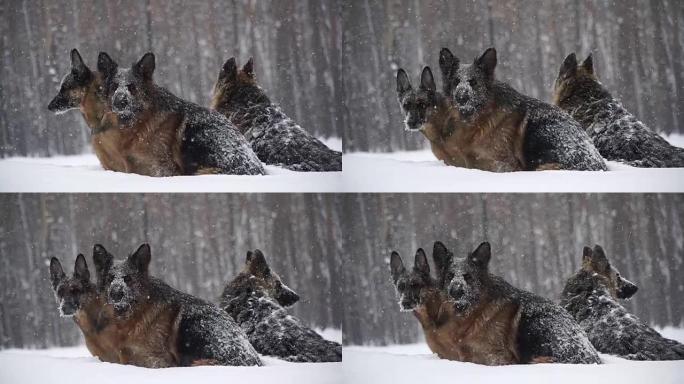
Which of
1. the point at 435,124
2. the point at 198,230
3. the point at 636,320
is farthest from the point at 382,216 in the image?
the point at 636,320

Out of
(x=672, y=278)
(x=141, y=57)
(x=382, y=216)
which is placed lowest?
(x=672, y=278)

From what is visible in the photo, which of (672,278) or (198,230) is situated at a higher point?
(198,230)

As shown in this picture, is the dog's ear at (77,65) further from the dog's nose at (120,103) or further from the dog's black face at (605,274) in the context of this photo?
the dog's black face at (605,274)

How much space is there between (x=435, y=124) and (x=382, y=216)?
0.44 m

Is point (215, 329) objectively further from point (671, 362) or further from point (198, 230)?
point (671, 362)

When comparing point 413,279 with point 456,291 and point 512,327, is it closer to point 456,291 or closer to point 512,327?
point 456,291

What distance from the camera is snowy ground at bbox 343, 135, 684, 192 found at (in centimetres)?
497

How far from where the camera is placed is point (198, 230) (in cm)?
499

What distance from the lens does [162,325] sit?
493cm

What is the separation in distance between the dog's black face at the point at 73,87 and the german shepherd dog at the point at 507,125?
1.46m

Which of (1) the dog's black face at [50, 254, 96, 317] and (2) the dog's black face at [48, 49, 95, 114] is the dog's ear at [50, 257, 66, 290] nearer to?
(1) the dog's black face at [50, 254, 96, 317]

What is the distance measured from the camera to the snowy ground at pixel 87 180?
493cm

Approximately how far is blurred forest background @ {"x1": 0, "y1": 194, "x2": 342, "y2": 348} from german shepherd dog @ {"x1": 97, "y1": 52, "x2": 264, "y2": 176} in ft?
0.43

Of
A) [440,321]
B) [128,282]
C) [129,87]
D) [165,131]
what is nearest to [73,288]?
[128,282]
